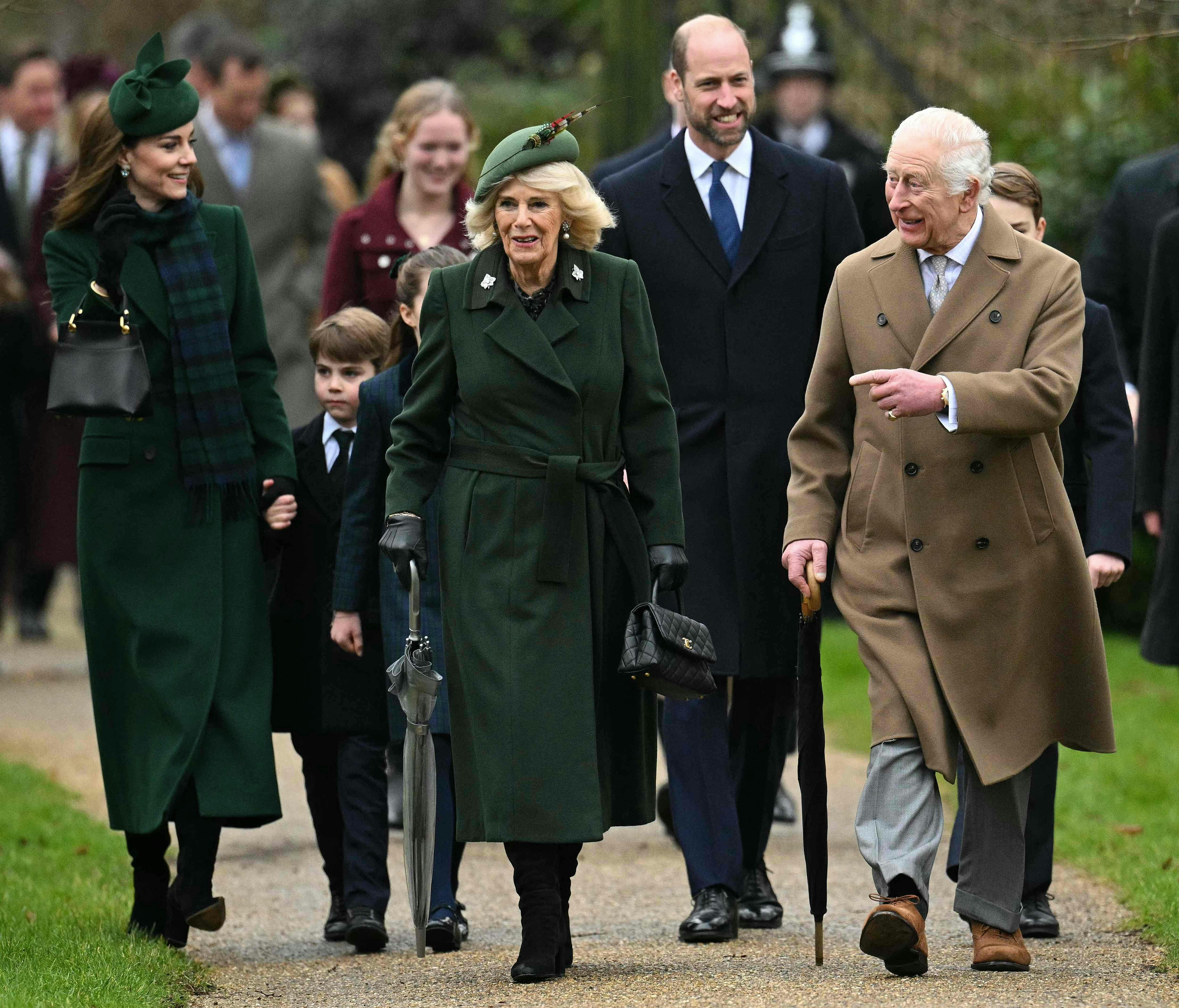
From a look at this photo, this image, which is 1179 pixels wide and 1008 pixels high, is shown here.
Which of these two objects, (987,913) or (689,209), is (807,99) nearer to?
(689,209)

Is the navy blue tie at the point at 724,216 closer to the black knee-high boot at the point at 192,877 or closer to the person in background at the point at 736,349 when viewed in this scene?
the person in background at the point at 736,349

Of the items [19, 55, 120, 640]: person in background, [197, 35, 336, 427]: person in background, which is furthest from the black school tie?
[19, 55, 120, 640]: person in background

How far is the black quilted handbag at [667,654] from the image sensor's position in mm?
5660

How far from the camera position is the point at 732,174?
275 inches

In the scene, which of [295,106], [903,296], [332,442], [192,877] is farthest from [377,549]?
[295,106]

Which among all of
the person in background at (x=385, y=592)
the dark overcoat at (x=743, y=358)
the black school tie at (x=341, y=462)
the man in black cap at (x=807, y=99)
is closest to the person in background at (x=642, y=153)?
the dark overcoat at (x=743, y=358)

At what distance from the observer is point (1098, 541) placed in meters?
6.43

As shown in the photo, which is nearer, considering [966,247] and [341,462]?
[966,247]

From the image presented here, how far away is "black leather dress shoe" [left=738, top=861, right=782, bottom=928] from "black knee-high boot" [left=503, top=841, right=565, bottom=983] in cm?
104

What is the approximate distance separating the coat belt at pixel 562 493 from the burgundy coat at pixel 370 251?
7.84 feet

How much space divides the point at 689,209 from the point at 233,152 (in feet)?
14.9

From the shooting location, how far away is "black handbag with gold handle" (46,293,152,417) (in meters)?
6.25

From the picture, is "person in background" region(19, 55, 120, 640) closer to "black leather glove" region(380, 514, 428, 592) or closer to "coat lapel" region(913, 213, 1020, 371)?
"black leather glove" region(380, 514, 428, 592)

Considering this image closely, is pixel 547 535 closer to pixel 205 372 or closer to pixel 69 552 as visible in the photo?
pixel 205 372
